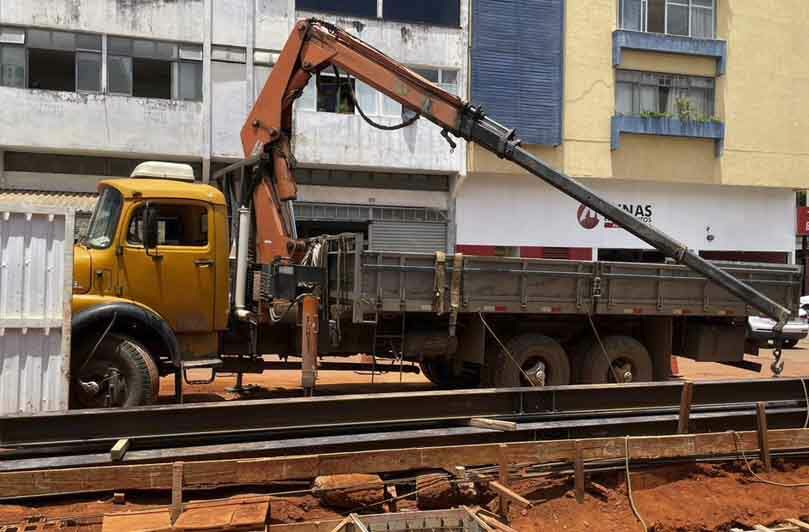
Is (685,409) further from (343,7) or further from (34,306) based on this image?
(343,7)

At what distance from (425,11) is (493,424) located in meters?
17.3

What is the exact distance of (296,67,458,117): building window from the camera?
2028 centimetres

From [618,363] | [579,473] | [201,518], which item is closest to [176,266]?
[201,518]

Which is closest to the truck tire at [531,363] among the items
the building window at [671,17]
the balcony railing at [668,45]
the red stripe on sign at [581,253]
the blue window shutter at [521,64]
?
the blue window shutter at [521,64]

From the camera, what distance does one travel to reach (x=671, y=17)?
24531mm

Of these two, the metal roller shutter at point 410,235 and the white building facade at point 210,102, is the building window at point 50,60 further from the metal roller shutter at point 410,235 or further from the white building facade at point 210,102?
the metal roller shutter at point 410,235

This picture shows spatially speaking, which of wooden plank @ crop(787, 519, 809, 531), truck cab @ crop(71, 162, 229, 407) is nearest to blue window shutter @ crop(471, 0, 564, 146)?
truck cab @ crop(71, 162, 229, 407)

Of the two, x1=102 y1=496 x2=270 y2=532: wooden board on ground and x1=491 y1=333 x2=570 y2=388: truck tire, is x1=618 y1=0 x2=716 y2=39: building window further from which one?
x1=102 y1=496 x2=270 y2=532: wooden board on ground

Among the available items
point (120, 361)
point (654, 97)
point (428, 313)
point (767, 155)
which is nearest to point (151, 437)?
point (120, 361)

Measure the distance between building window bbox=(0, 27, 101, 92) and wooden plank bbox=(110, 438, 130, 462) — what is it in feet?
51.0

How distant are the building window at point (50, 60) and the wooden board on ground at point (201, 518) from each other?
16483 millimetres

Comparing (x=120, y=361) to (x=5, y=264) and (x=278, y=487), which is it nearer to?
(x=5, y=264)

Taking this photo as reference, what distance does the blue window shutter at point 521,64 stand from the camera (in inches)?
868

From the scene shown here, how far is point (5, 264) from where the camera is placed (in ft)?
20.7
